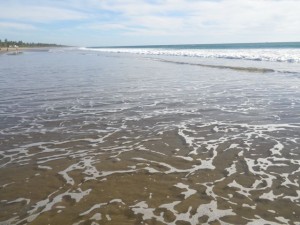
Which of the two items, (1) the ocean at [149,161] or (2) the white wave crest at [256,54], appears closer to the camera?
(1) the ocean at [149,161]

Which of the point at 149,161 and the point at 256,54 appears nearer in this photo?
the point at 149,161

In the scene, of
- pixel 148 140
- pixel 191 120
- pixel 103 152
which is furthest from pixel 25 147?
pixel 191 120

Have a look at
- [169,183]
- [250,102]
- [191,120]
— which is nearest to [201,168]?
[169,183]

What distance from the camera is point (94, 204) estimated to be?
5.34 meters

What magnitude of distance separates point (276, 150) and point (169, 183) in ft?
10.8

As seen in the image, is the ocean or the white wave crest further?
the white wave crest

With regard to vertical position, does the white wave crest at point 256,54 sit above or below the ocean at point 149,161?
above

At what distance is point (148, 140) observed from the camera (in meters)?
8.70

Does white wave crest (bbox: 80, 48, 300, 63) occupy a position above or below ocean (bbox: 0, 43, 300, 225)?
above

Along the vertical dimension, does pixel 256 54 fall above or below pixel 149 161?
above

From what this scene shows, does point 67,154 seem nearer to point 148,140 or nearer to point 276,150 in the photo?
point 148,140

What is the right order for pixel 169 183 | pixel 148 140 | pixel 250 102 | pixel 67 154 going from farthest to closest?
1. pixel 250 102
2. pixel 148 140
3. pixel 67 154
4. pixel 169 183

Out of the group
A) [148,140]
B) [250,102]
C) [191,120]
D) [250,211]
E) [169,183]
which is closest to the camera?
[250,211]

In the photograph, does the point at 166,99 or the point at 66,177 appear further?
the point at 166,99
